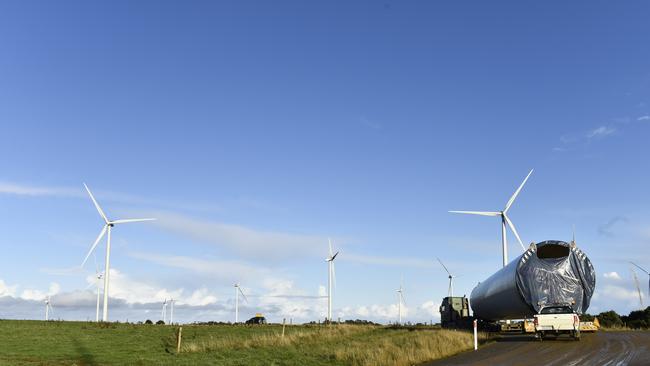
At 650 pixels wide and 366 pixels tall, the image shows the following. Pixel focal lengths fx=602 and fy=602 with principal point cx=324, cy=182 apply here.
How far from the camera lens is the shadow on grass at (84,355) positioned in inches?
1157

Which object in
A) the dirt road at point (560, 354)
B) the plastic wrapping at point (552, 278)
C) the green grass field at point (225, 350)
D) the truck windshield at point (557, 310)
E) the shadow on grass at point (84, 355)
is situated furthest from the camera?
the plastic wrapping at point (552, 278)

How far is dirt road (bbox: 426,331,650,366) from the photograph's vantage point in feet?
70.3

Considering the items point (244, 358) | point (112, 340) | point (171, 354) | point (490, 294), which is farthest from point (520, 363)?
point (112, 340)

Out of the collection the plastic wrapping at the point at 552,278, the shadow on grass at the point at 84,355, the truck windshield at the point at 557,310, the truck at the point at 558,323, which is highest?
the plastic wrapping at the point at 552,278

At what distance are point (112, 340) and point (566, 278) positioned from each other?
3146 centimetres

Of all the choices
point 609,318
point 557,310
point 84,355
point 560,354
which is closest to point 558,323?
point 557,310

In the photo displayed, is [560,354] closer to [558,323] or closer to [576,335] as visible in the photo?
[558,323]

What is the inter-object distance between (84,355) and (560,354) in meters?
24.5

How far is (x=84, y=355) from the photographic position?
33.1m

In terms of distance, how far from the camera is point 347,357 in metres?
27.3

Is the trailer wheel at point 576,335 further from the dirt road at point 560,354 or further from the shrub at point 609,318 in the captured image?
the shrub at point 609,318

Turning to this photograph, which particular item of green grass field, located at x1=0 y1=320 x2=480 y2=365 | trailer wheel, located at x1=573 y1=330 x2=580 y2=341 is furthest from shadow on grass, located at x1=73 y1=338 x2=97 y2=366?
trailer wheel, located at x1=573 y1=330 x2=580 y2=341

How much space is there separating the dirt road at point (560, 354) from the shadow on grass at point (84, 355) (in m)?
16.7

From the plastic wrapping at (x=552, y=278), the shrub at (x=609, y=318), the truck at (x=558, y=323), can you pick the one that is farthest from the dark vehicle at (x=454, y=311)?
the truck at (x=558, y=323)
